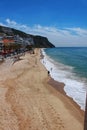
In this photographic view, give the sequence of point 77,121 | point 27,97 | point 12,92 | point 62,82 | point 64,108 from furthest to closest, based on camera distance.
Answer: point 62,82, point 12,92, point 27,97, point 64,108, point 77,121

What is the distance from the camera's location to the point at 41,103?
16.6 m

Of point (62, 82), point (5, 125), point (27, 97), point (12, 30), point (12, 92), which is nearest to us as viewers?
point (5, 125)

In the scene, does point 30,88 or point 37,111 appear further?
point 30,88

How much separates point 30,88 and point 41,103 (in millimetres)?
5256

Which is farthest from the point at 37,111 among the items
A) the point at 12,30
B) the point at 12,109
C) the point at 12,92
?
the point at 12,30

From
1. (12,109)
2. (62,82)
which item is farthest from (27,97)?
(62,82)

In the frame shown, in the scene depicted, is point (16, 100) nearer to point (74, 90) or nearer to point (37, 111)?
point (37, 111)

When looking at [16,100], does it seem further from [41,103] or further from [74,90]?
[74,90]

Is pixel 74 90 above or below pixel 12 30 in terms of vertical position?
below

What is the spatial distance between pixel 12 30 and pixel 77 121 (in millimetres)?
186457

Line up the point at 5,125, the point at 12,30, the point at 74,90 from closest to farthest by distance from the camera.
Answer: the point at 5,125
the point at 74,90
the point at 12,30

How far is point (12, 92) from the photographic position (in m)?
19.3

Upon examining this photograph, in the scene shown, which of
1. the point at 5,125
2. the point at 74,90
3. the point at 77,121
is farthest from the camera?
the point at 74,90

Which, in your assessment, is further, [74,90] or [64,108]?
[74,90]
